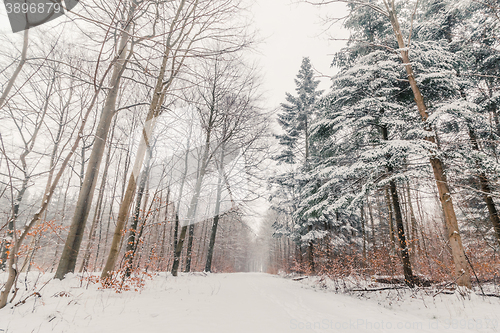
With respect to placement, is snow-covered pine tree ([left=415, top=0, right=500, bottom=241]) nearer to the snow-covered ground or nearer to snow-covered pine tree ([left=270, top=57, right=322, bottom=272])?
the snow-covered ground

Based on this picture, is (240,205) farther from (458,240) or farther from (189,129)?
(458,240)

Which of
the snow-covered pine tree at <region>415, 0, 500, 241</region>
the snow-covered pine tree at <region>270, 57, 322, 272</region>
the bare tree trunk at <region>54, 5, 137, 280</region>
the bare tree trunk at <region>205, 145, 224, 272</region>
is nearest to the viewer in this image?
the bare tree trunk at <region>54, 5, 137, 280</region>

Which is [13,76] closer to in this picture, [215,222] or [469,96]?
[215,222]

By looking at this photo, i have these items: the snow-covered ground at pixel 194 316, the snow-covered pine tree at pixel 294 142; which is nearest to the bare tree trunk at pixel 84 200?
the snow-covered ground at pixel 194 316

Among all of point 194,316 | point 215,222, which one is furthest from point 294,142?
point 194,316

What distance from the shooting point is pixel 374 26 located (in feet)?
30.0

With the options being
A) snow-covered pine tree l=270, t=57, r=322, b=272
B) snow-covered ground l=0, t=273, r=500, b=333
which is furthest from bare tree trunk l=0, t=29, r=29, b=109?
snow-covered pine tree l=270, t=57, r=322, b=272

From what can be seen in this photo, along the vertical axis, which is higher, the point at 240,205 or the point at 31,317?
the point at 240,205

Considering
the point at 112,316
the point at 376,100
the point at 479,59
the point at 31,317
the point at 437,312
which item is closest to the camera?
the point at 31,317

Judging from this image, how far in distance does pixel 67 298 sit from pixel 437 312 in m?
7.03

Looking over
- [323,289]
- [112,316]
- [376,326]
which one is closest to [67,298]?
[112,316]

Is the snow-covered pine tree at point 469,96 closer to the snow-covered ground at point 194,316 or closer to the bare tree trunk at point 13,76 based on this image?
the snow-covered ground at point 194,316

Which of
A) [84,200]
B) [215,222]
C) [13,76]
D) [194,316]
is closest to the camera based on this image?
[13,76]

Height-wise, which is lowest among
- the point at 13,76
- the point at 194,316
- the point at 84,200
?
the point at 194,316
